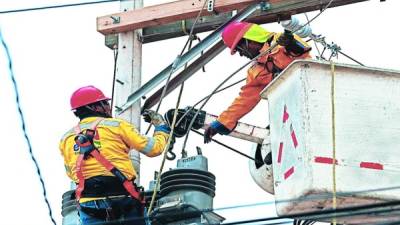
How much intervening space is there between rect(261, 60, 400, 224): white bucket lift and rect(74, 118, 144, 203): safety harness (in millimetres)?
1343

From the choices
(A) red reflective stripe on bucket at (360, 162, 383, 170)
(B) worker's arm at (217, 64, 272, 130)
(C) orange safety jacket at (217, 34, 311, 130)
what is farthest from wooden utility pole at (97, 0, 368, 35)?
(A) red reflective stripe on bucket at (360, 162, 383, 170)

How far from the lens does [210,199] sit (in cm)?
1005

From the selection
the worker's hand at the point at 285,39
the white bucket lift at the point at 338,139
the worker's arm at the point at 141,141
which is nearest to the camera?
the white bucket lift at the point at 338,139

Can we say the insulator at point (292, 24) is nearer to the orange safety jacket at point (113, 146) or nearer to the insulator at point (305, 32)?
the insulator at point (305, 32)

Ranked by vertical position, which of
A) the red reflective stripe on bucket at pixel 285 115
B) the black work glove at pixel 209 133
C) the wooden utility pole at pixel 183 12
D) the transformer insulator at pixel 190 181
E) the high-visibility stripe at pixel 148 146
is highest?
the wooden utility pole at pixel 183 12

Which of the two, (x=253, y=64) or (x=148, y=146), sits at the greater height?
(x=253, y=64)

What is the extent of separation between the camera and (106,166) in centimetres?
986

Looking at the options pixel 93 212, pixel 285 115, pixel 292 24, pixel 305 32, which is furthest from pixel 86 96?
pixel 285 115

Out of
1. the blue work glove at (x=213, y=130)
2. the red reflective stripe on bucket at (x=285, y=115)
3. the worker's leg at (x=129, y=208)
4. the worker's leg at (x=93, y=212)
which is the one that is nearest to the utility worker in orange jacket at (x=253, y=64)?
the blue work glove at (x=213, y=130)

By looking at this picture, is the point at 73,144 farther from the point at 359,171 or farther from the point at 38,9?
the point at 359,171

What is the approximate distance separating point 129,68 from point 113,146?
144 cm

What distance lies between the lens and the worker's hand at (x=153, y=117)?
10672 millimetres

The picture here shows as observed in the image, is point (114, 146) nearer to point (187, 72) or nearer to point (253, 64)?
point (253, 64)

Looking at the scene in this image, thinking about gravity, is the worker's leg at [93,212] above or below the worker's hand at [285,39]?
below
